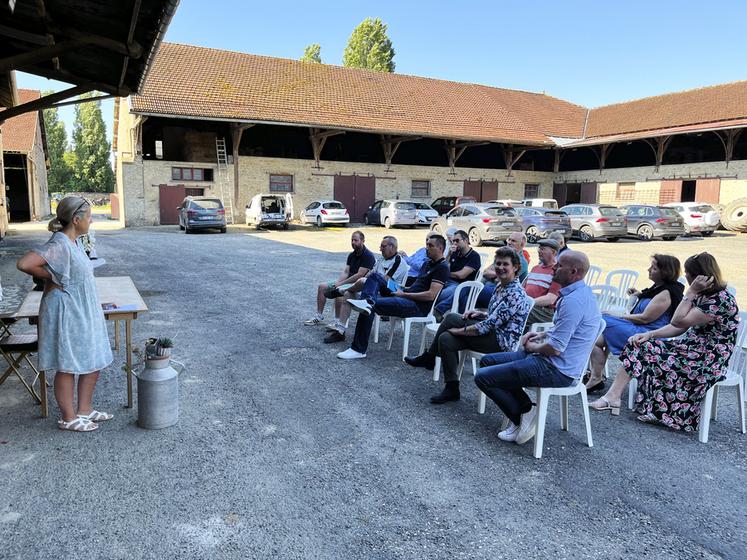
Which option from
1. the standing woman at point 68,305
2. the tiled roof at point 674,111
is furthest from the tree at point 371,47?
the standing woman at point 68,305

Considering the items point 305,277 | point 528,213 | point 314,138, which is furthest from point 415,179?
point 305,277

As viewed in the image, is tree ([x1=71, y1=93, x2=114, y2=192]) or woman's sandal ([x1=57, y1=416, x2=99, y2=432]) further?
tree ([x1=71, y1=93, x2=114, y2=192])

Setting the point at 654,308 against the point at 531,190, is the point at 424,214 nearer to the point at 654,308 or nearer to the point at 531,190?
the point at 531,190

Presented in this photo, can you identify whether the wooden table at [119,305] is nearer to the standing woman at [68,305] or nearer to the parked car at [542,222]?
the standing woman at [68,305]

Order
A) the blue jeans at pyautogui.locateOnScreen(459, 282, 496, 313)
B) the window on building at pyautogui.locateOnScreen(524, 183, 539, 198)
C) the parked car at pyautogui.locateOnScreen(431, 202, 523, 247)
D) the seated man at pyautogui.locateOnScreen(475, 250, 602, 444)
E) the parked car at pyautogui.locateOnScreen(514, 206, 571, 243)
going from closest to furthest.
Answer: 1. the seated man at pyautogui.locateOnScreen(475, 250, 602, 444)
2. the blue jeans at pyautogui.locateOnScreen(459, 282, 496, 313)
3. the parked car at pyautogui.locateOnScreen(431, 202, 523, 247)
4. the parked car at pyautogui.locateOnScreen(514, 206, 571, 243)
5. the window on building at pyautogui.locateOnScreen(524, 183, 539, 198)

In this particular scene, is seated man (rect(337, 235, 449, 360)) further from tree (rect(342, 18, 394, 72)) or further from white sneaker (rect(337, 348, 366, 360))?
tree (rect(342, 18, 394, 72))

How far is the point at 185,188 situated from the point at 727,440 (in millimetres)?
24807

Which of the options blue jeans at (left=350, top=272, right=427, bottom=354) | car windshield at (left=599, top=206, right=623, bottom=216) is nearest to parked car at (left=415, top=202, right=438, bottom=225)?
car windshield at (left=599, top=206, right=623, bottom=216)

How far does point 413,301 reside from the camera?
5.55 metres

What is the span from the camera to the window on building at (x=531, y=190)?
1321 inches

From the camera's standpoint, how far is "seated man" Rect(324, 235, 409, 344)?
19.8 feet

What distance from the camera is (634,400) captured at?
4.57 m

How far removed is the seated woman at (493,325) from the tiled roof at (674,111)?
2653 centimetres

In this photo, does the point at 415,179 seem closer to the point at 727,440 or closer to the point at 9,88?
the point at 9,88
